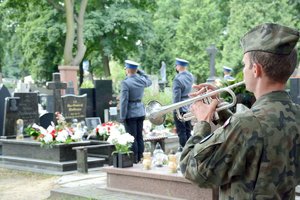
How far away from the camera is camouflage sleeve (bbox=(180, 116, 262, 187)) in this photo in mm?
2375

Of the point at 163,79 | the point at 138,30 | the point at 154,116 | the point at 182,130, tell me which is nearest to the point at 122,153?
the point at 182,130

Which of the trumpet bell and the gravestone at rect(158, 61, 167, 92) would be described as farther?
the gravestone at rect(158, 61, 167, 92)

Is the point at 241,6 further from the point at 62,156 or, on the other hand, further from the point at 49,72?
the point at 62,156

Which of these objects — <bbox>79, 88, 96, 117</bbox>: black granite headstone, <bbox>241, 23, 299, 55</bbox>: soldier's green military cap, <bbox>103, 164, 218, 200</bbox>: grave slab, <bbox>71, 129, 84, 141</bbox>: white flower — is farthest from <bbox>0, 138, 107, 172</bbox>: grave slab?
<bbox>241, 23, 299, 55</bbox>: soldier's green military cap

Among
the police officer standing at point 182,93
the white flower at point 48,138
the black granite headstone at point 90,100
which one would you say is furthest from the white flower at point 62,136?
the black granite headstone at point 90,100

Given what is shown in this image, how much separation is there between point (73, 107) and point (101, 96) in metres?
2.87

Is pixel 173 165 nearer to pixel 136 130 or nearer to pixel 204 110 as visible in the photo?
pixel 136 130

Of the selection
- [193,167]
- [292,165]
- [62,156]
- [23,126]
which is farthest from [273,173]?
[23,126]

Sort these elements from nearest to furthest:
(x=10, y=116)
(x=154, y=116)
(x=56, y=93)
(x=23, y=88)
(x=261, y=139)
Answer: (x=261, y=139) < (x=154, y=116) < (x=10, y=116) < (x=56, y=93) < (x=23, y=88)

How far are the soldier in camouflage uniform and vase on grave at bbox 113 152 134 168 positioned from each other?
5195 millimetres

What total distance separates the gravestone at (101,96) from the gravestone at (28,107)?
3.24 m

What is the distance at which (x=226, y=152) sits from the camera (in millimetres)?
2396

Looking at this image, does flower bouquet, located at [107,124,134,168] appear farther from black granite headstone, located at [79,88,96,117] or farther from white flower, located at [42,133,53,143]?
black granite headstone, located at [79,88,96,117]

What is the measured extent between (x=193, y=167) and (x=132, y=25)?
29263 millimetres
